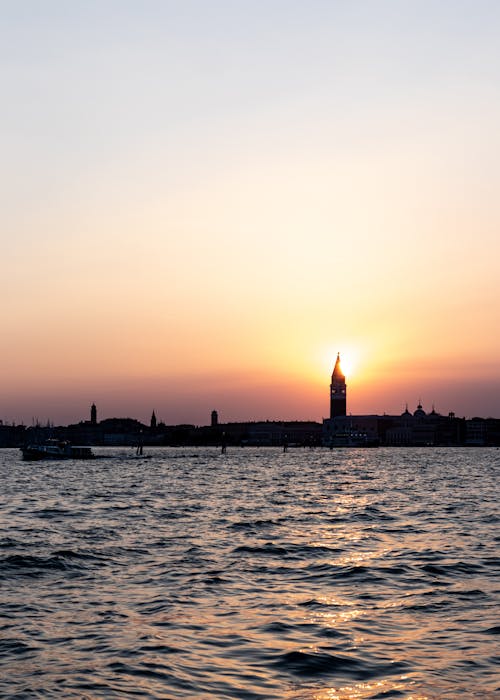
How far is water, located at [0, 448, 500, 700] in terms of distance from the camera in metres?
13.4

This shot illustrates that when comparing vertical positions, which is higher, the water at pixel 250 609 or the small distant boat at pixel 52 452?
the small distant boat at pixel 52 452

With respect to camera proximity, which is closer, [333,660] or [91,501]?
[333,660]

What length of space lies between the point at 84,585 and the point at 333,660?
914cm

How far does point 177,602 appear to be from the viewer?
63.6ft

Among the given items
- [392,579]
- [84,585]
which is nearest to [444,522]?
[392,579]

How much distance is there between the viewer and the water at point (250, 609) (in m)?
13.4

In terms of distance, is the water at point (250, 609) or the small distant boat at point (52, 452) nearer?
the water at point (250, 609)

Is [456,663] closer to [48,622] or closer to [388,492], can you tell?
[48,622]

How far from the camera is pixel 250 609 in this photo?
18.6m

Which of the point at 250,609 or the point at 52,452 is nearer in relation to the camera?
the point at 250,609

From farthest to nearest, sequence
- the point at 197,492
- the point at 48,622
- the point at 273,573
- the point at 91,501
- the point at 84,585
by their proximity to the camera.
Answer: the point at 197,492, the point at 91,501, the point at 273,573, the point at 84,585, the point at 48,622

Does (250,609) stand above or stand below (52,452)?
below

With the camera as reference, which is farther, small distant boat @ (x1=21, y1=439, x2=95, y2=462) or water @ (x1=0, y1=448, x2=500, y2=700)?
small distant boat @ (x1=21, y1=439, x2=95, y2=462)

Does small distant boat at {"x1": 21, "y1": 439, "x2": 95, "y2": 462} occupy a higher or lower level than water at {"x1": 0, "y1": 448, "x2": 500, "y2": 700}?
higher
